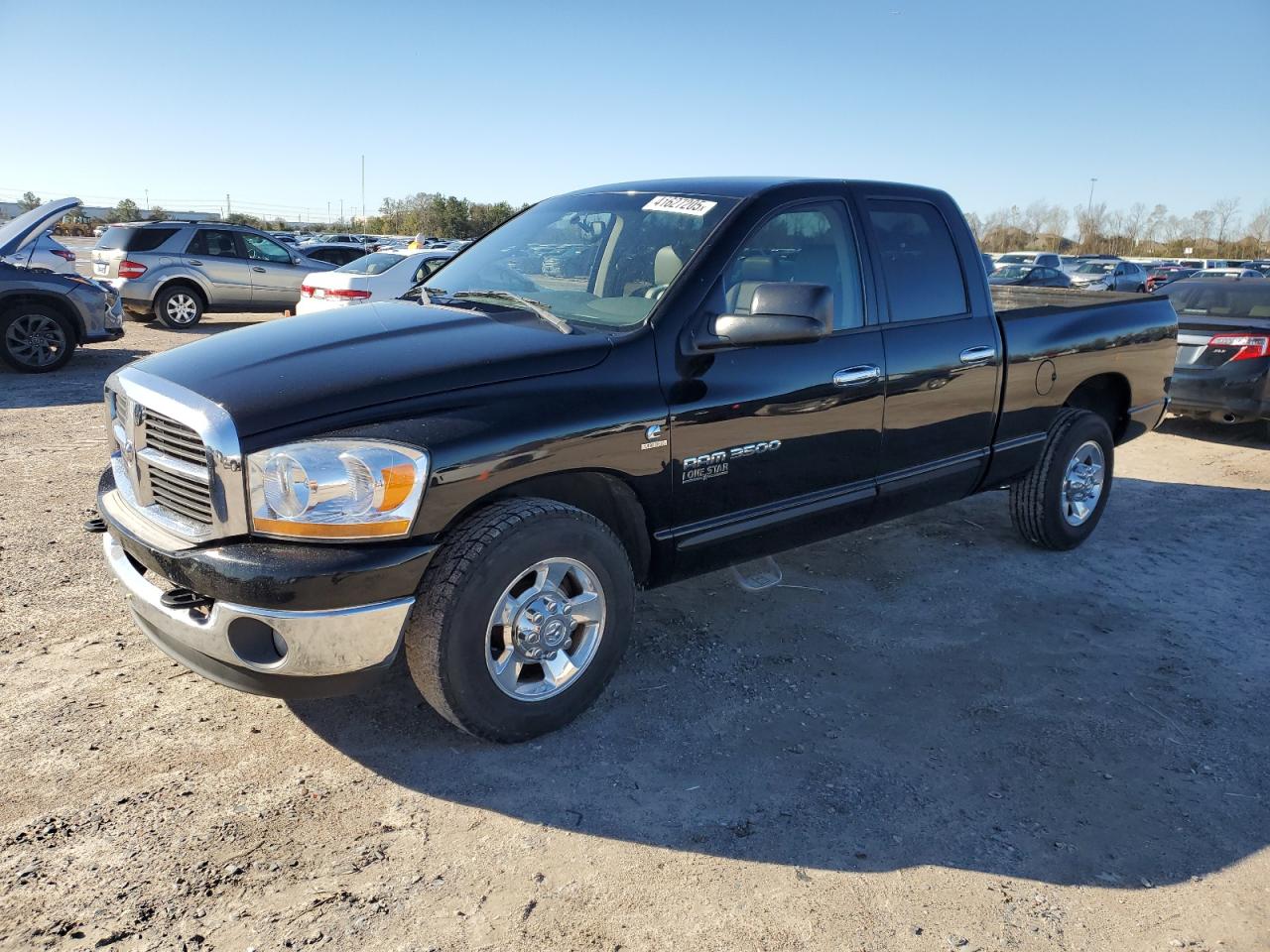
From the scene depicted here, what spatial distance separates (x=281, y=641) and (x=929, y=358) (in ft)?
9.80

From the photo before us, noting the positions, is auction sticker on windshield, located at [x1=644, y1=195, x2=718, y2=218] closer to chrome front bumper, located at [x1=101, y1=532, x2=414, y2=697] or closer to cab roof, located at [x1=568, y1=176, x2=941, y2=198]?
cab roof, located at [x1=568, y1=176, x2=941, y2=198]

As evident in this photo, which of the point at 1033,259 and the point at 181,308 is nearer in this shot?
the point at 181,308

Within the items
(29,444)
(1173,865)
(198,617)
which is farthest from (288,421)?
(29,444)

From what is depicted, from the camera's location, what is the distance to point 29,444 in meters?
7.08

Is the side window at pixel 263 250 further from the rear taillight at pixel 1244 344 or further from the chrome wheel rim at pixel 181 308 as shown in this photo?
the rear taillight at pixel 1244 344

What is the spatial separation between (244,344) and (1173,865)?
3418mm

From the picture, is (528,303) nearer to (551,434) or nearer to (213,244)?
(551,434)

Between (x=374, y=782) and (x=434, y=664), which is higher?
(x=434, y=664)

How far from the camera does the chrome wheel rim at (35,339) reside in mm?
10242

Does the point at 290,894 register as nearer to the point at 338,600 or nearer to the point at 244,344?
the point at 338,600

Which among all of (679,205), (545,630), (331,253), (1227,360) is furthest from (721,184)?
(331,253)

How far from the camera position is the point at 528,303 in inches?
147

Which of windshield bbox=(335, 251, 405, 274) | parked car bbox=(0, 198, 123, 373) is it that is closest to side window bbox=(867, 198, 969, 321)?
windshield bbox=(335, 251, 405, 274)

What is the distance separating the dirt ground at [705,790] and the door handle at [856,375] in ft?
3.72
